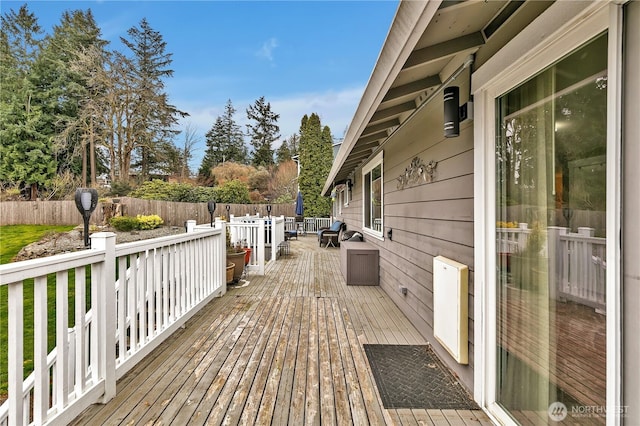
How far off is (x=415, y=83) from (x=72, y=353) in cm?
301

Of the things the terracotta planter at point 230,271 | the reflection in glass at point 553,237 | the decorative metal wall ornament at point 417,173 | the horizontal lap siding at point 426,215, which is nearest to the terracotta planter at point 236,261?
the terracotta planter at point 230,271

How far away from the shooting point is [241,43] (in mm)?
15617

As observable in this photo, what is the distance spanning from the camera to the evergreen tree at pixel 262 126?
27.9m

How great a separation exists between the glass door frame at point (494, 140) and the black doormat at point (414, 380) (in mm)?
185

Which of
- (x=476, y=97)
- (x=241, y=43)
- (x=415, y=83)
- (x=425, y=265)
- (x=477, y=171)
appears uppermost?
(x=241, y=43)

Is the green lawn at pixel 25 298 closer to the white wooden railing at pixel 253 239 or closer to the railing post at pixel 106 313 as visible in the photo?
the railing post at pixel 106 313

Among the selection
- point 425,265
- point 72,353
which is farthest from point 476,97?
point 72,353

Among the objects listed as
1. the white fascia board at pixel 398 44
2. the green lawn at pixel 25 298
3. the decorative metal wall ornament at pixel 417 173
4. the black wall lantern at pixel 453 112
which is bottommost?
the green lawn at pixel 25 298

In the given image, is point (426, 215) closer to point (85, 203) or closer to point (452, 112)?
point (452, 112)

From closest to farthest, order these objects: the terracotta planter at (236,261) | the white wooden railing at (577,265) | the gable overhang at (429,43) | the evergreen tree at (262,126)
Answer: the white wooden railing at (577,265) → the gable overhang at (429,43) → the terracotta planter at (236,261) → the evergreen tree at (262,126)

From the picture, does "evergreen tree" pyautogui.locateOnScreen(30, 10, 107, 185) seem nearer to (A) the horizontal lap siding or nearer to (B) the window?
(B) the window

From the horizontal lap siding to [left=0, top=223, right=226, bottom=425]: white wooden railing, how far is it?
2370 millimetres

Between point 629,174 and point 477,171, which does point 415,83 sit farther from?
point 629,174

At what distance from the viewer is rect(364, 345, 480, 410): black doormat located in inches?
75.8
